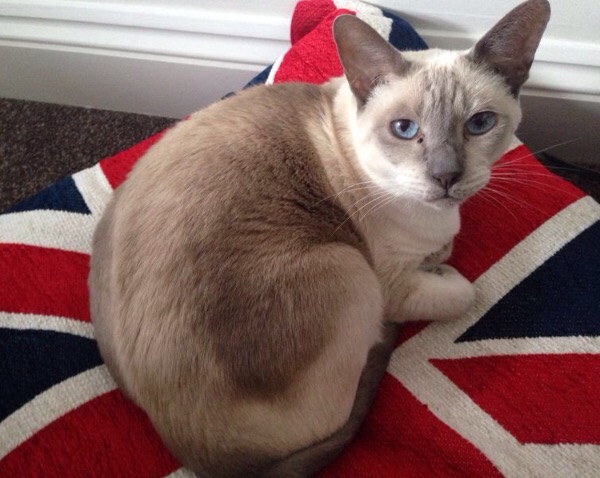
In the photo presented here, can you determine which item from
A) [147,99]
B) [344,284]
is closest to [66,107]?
[147,99]

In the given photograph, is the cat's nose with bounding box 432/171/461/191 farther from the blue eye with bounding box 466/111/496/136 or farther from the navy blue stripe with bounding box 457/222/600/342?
the navy blue stripe with bounding box 457/222/600/342

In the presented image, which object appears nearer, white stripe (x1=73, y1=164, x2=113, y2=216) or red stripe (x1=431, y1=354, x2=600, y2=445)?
red stripe (x1=431, y1=354, x2=600, y2=445)

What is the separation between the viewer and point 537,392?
0.99 m

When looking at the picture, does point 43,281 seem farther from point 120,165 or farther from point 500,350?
point 500,350

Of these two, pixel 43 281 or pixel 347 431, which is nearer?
pixel 347 431

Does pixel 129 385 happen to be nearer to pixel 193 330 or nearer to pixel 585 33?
pixel 193 330

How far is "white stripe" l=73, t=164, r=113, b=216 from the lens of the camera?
1.27 metres

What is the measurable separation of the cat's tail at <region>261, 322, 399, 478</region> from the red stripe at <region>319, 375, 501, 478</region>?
0.12 feet

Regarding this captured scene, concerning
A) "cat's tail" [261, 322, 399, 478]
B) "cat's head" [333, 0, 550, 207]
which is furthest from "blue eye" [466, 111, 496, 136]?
"cat's tail" [261, 322, 399, 478]

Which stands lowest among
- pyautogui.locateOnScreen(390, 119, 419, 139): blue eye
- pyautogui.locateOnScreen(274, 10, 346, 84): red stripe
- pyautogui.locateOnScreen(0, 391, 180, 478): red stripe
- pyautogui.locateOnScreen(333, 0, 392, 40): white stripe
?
pyautogui.locateOnScreen(0, 391, 180, 478): red stripe

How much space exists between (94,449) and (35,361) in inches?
8.0

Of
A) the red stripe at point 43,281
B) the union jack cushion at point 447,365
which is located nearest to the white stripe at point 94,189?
the union jack cushion at point 447,365

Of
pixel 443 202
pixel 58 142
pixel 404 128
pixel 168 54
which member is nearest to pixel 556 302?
pixel 443 202

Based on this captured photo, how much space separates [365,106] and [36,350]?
748 mm
